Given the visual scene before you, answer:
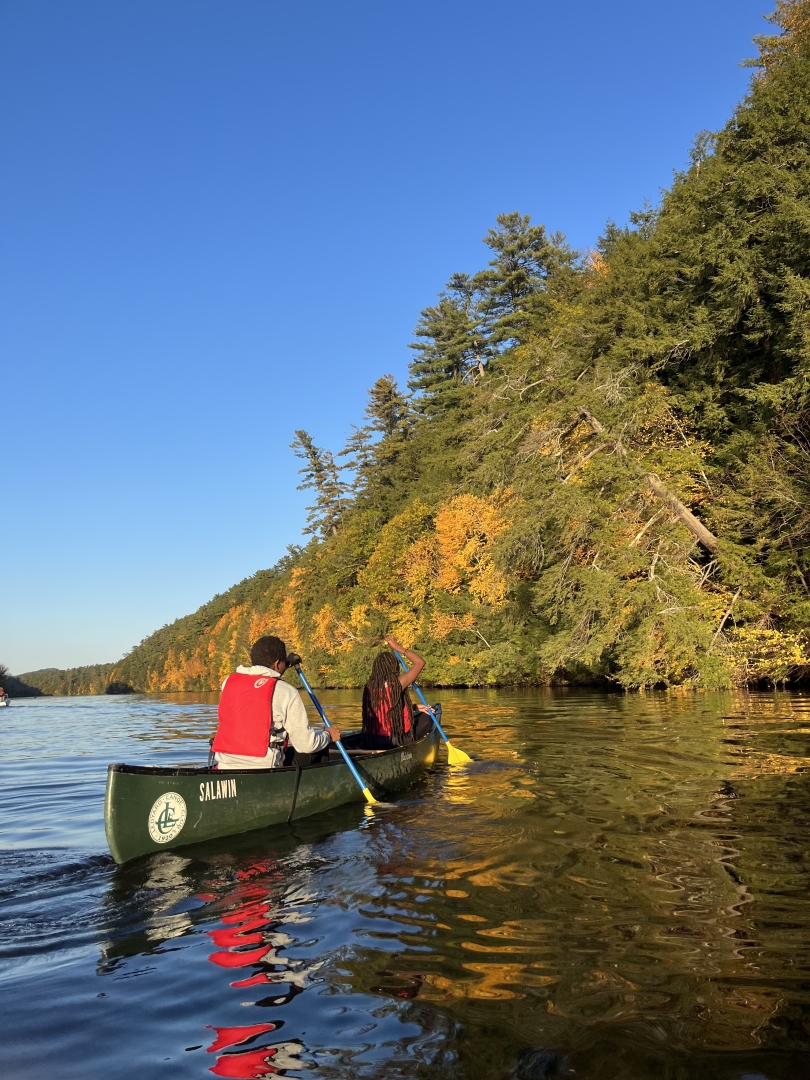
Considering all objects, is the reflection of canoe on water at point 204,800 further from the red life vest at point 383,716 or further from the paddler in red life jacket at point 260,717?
the red life vest at point 383,716

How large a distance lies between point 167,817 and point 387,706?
410cm

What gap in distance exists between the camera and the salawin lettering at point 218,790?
6414 mm

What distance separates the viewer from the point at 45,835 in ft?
24.9

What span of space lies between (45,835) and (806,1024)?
6.77m

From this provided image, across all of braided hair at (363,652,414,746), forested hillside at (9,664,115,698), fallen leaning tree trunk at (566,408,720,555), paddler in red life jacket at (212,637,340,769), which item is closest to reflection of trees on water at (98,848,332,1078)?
paddler in red life jacket at (212,637,340,769)

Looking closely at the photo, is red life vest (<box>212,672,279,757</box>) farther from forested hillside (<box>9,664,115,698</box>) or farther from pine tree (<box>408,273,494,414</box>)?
forested hillside (<box>9,664,115,698</box>)

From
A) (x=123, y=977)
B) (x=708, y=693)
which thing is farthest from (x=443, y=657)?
(x=123, y=977)

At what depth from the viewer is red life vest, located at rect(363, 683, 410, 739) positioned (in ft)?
32.7

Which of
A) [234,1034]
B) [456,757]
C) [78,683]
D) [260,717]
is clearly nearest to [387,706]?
[456,757]

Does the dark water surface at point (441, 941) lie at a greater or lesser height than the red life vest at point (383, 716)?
lesser

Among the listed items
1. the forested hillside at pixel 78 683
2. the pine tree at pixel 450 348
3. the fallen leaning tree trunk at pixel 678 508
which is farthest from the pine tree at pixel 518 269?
the forested hillside at pixel 78 683

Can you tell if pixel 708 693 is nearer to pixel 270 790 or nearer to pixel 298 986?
pixel 270 790

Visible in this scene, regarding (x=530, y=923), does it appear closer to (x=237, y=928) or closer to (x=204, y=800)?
(x=237, y=928)

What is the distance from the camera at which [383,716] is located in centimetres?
999
